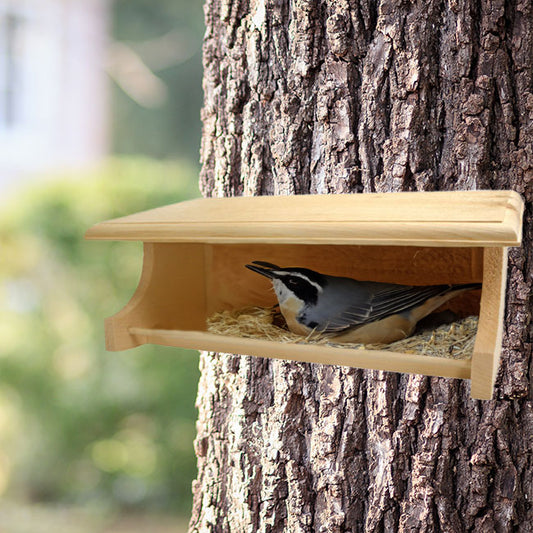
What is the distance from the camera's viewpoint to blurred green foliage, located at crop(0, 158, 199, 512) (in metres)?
3.71

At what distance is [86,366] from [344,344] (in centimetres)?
282

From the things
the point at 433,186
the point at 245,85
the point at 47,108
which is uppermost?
the point at 47,108

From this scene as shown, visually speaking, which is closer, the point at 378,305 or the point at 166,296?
the point at 378,305

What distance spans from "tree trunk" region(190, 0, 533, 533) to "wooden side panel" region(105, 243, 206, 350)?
21 centimetres

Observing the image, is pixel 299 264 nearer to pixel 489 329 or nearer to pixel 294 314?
pixel 294 314


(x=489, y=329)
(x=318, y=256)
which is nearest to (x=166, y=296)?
(x=318, y=256)

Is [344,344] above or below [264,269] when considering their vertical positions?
below

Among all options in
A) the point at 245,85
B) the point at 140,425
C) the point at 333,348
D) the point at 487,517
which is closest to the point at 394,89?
the point at 245,85

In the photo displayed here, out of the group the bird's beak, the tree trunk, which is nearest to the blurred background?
the tree trunk

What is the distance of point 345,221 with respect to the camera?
1.15 m

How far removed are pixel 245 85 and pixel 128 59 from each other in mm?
5437

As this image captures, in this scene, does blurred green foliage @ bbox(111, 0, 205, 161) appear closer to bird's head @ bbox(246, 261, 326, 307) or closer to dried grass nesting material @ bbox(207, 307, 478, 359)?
dried grass nesting material @ bbox(207, 307, 478, 359)

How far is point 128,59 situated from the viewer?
670 centimetres

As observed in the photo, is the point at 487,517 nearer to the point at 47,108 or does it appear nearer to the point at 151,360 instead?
the point at 151,360
